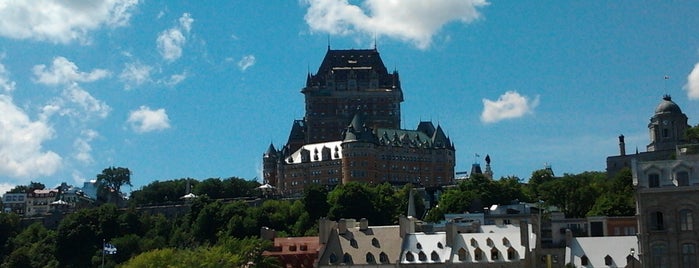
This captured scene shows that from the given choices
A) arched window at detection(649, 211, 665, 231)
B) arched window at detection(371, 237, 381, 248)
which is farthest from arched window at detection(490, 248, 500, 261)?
arched window at detection(649, 211, 665, 231)

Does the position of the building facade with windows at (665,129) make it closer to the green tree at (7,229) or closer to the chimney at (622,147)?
the chimney at (622,147)

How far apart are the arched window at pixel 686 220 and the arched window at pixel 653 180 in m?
2.74

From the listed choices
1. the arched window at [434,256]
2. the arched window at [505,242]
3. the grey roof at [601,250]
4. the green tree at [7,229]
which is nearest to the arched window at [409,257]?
the arched window at [434,256]

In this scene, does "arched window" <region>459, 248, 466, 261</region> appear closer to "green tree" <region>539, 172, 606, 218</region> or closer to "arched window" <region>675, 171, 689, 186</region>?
"arched window" <region>675, 171, 689, 186</region>

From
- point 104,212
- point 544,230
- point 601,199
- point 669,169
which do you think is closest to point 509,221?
point 601,199

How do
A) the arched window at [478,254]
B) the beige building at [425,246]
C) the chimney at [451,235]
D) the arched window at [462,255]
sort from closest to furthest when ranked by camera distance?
the beige building at [425,246] < the arched window at [478,254] < the arched window at [462,255] < the chimney at [451,235]

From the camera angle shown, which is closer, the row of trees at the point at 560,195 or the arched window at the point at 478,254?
the arched window at the point at 478,254

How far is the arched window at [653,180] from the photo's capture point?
80562 mm

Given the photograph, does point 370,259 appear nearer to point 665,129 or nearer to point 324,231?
point 324,231

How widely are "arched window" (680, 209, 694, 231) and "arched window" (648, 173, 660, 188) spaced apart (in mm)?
2739

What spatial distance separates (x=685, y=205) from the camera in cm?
7981

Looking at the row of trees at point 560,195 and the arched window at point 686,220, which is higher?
the row of trees at point 560,195

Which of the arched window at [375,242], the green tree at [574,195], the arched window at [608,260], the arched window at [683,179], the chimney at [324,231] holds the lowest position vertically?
the arched window at [608,260]

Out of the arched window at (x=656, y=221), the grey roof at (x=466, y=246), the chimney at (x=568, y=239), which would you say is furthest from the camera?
the grey roof at (x=466, y=246)
